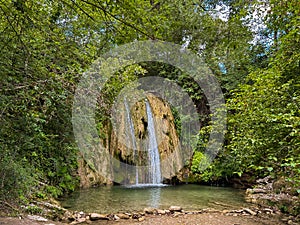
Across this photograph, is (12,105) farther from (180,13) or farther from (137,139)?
(180,13)

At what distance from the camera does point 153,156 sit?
32.6ft

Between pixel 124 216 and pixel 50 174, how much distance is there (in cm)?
216

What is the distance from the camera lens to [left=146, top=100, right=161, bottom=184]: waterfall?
31.7 ft

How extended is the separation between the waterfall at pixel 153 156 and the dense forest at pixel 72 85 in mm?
3799

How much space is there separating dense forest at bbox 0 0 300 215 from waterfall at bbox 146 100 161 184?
3.80 m

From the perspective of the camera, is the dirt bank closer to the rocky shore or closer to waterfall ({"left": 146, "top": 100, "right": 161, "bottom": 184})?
the rocky shore

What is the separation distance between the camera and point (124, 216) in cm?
396

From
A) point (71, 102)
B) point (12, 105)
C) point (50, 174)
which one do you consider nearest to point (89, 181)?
point (50, 174)

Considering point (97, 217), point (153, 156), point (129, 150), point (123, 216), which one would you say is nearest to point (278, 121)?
point (123, 216)

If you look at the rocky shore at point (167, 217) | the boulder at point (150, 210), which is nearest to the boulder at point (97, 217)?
the rocky shore at point (167, 217)

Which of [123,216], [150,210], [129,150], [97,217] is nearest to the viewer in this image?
[97,217]

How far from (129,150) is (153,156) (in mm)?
1202

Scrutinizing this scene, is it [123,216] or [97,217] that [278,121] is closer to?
[123,216]

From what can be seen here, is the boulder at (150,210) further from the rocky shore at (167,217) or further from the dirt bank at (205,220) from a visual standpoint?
the dirt bank at (205,220)
